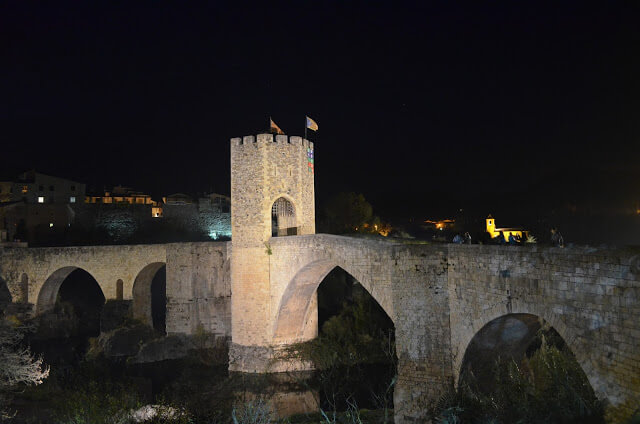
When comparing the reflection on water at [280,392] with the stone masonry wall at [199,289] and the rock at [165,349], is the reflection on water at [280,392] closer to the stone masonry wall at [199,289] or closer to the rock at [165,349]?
the stone masonry wall at [199,289]

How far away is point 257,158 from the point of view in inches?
756

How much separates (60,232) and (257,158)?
25.3m

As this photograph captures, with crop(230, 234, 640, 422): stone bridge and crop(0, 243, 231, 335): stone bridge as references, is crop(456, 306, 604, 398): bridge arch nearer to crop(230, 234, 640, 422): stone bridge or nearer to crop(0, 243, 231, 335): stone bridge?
crop(230, 234, 640, 422): stone bridge

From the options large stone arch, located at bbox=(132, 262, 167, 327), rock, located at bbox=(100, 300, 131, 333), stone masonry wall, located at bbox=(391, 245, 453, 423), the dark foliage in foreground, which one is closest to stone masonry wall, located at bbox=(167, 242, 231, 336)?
large stone arch, located at bbox=(132, 262, 167, 327)

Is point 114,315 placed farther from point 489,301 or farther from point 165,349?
point 489,301

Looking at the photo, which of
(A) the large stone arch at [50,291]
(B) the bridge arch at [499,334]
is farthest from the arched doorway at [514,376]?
(A) the large stone arch at [50,291]

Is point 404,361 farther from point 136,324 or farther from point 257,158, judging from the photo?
point 136,324

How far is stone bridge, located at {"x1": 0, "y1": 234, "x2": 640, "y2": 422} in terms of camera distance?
7023mm

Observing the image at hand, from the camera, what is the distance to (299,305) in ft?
65.3

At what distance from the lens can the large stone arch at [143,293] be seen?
25.6m

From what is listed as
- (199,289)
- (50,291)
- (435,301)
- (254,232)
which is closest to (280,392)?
(254,232)

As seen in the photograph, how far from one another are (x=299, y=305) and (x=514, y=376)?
416 inches

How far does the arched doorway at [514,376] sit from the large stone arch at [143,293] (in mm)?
19186

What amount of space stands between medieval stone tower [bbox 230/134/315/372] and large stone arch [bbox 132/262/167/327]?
8.18 metres
